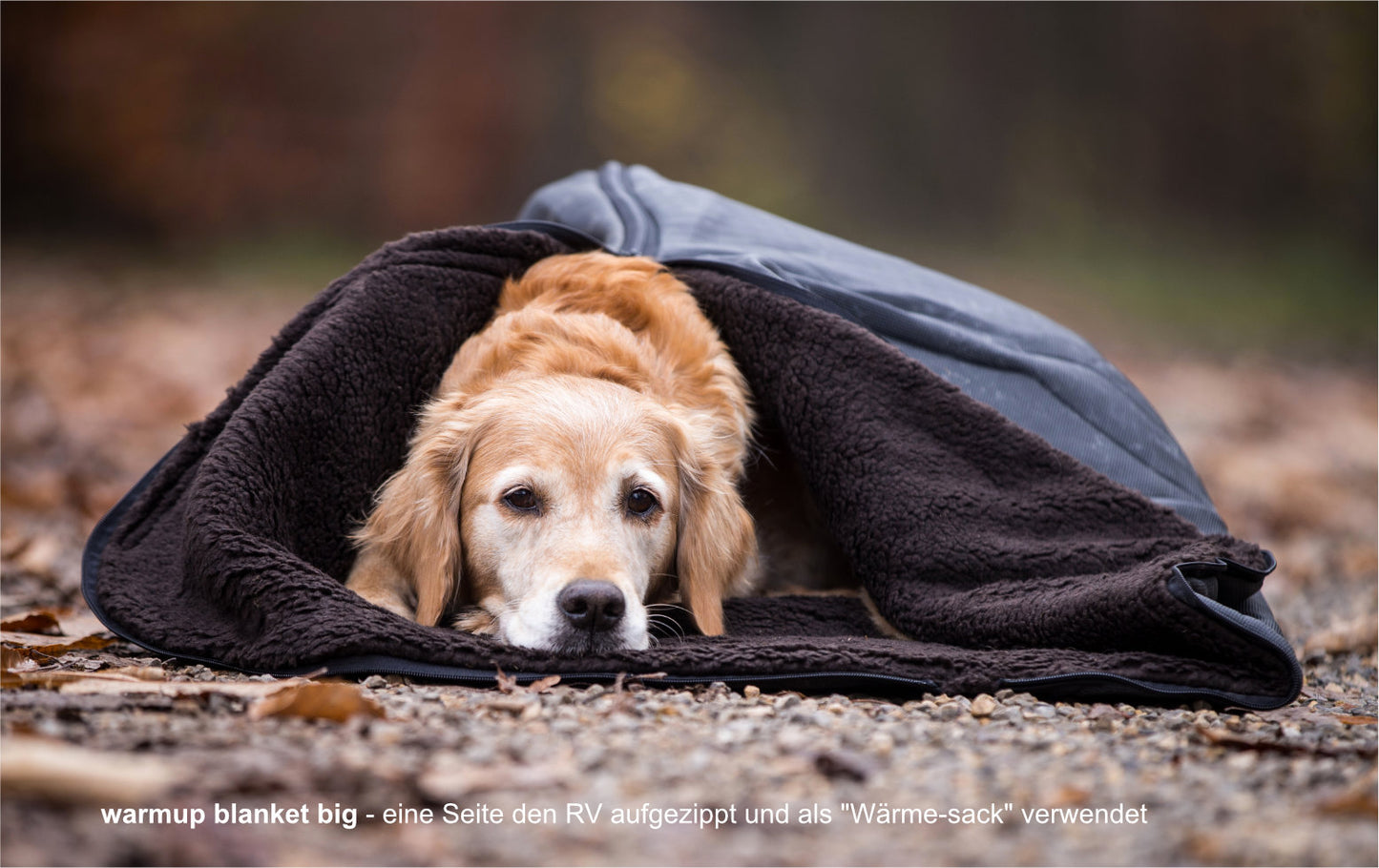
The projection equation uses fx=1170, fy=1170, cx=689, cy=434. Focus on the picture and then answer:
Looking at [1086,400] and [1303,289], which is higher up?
[1303,289]

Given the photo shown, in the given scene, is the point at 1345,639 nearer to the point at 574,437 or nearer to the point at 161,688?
the point at 574,437

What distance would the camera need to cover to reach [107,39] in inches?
484

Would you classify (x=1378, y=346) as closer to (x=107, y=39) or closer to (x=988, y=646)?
(x=988, y=646)

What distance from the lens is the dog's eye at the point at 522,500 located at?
9.55ft

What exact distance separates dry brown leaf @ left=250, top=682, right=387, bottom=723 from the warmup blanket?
0.42 m

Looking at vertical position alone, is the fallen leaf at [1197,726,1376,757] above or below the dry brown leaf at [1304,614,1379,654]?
below

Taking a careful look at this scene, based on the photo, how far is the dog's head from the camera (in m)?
2.83

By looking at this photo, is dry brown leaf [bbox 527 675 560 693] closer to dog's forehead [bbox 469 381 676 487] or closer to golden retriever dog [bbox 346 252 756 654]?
golden retriever dog [bbox 346 252 756 654]

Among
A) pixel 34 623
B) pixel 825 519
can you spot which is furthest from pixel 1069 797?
pixel 34 623

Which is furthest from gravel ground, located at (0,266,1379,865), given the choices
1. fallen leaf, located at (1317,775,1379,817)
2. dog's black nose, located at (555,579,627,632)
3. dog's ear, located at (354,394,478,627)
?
dog's ear, located at (354,394,478,627)

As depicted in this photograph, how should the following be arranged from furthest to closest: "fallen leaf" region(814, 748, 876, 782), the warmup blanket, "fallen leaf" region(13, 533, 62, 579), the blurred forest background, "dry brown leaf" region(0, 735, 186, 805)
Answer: the blurred forest background, "fallen leaf" region(13, 533, 62, 579), the warmup blanket, "fallen leaf" region(814, 748, 876, 782), "dry brown leaf" region(0, 735, 186, 805)

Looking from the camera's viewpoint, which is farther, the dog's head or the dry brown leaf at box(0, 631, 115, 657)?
the dog's head

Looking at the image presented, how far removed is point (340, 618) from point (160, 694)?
1.51 ft

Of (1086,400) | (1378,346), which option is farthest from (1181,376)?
(1086,400)
